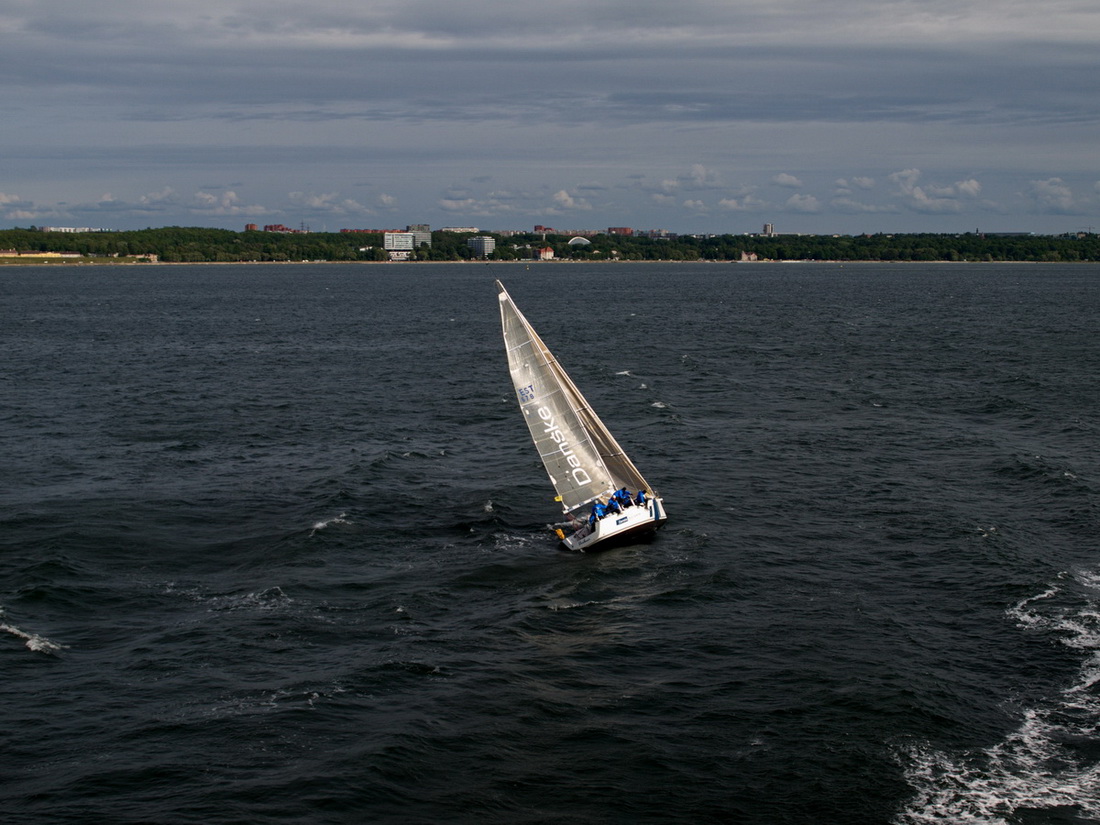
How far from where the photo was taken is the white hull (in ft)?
147

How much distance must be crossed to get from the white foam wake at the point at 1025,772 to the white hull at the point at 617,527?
59.4 ft

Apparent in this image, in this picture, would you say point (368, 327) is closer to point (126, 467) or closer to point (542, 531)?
point (126, 467)

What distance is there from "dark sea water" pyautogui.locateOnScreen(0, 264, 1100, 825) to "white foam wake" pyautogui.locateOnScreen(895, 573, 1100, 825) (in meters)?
0.10

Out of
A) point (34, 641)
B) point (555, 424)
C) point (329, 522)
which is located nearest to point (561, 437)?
point (555, 424)

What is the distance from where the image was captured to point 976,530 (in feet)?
154

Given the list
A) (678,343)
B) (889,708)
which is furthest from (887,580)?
(678,343)

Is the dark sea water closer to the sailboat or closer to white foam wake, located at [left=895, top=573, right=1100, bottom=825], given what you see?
white foam wake, located at [left=895, top=573, right=1100, bottom=825]

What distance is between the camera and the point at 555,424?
1889 inches

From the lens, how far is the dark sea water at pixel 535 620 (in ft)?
89.5

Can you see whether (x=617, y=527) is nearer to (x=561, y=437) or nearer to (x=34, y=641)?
(x=561, y=437)

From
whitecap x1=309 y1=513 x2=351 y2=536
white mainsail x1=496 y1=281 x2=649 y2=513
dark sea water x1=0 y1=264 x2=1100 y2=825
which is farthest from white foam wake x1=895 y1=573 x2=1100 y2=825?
whitecap x1=309 y1=513 x2=351 y2=536

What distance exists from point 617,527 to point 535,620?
328 inches

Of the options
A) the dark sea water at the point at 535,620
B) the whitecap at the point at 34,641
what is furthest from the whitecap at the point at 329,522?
the whitecap at the point at 34,641

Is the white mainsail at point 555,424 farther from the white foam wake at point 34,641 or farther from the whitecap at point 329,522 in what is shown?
the white foam wake at point 34,641
